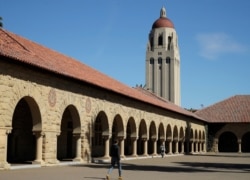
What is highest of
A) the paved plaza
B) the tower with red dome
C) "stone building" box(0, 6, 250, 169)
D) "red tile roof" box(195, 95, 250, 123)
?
the tower with red dome

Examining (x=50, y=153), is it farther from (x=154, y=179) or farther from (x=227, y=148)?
(x=227, y=148)

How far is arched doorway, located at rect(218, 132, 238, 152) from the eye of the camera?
4969cm

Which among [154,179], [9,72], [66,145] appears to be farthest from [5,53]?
[66,145]

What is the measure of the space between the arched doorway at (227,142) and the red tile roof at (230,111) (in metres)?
2.32

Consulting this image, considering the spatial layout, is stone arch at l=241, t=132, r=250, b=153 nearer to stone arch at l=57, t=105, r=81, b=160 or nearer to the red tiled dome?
stone arch at l=57, t=105, r=81, b=160

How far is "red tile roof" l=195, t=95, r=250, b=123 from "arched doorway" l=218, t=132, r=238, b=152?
2.32 meters

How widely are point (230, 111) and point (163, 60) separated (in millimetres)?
39027

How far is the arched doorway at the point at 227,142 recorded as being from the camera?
49688mm

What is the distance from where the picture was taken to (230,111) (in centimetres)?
5041

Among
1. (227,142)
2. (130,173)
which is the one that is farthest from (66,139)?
(227,142)

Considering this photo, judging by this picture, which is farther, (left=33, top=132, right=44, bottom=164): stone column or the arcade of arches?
(left=33, top=132, right=44, bottom=164): stone column

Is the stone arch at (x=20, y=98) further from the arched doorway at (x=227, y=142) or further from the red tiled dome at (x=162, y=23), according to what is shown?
the red tiled dome at (x=162, y=23)

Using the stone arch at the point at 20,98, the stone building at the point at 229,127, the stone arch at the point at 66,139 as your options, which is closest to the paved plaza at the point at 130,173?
the stone arch at the point at 20,98

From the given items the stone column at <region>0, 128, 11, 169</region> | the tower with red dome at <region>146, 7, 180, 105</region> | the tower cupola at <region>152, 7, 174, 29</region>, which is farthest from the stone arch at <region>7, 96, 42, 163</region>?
the tower cupola at <region>152, 7, 174, 29</region>
